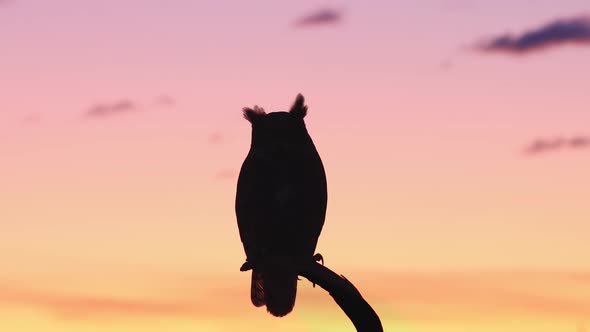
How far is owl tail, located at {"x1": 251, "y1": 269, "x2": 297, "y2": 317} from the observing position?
11.2m

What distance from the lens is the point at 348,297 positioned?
6.88 metres

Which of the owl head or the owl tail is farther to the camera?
the owl head

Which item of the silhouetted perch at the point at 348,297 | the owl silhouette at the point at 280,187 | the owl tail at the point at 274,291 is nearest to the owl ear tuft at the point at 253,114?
the owl silhouette at the point at 280,187

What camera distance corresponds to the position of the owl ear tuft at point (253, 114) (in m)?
13.6

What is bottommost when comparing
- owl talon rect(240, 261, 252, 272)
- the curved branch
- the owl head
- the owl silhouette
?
the curved branch

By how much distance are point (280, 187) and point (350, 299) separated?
6105mm

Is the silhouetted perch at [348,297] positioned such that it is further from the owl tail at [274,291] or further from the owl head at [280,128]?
the owl head at [280,128]

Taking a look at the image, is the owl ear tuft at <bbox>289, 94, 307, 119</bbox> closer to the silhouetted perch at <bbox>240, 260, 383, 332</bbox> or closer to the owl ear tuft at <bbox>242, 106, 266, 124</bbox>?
the owl ear tuft at <bbox>242, 106, 266, 124</bbox>

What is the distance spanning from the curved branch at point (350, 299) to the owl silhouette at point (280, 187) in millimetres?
5339

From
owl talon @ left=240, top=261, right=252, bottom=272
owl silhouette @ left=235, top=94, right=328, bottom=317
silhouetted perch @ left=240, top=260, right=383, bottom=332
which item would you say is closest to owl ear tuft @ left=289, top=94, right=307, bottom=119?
owl silhouette @ left=235, top=94, right=328, bottom=317

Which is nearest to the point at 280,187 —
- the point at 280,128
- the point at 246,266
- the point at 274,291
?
the point at 280,128

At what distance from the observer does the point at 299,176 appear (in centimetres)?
1284

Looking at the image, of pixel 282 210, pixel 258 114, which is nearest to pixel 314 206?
pixel 282 210

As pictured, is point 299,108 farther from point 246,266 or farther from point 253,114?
point 246,266
